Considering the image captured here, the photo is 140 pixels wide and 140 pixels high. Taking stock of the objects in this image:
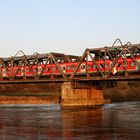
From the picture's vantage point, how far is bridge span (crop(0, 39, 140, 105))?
66.6 m

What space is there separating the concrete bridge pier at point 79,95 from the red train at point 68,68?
13.2 feet

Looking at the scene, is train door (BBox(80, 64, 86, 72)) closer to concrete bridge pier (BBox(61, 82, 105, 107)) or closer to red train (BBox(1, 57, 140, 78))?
red train (BBox(1, 57, 140, 78))

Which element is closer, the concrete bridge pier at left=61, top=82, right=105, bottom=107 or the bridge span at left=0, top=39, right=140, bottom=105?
the bridge span at left=0, top=39, right=140, bottom=105

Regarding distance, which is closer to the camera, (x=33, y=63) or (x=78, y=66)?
(x=78, y=66)

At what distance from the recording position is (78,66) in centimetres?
7319

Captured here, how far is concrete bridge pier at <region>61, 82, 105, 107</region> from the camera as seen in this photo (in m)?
73.0

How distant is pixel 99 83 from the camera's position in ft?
268

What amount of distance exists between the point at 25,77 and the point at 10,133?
51788mm

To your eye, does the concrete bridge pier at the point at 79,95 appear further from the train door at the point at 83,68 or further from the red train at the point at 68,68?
the red train at the point at 68,68

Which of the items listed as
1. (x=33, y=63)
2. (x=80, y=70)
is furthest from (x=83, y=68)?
(x=33, y=63)

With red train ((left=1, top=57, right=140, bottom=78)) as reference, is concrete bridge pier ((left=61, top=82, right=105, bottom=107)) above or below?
below

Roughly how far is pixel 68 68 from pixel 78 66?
203 inches

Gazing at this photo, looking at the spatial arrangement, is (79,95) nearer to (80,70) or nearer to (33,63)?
(80,70)

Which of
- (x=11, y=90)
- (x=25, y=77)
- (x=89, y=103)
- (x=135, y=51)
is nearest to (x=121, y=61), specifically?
(x=135, y=51)
